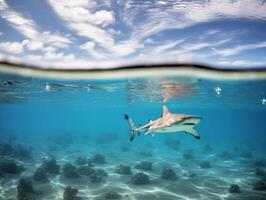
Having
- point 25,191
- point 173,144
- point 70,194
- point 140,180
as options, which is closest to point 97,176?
point 140,180

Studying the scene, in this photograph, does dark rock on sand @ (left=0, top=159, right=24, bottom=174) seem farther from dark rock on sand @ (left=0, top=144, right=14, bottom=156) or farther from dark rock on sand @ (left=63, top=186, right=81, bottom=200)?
dark rock on sand @ (left=63, top=186, right=81, bottom=200)

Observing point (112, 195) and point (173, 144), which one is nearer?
point (112, 195)

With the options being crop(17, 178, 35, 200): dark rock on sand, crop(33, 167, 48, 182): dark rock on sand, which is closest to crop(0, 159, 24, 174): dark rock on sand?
crop(33, 167, 48, 182): dark rock on sand

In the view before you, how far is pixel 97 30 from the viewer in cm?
1061

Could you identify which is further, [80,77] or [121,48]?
[80,77]

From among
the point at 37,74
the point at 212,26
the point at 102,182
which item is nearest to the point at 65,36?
the point at 212,26

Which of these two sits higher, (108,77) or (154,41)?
(154,41)

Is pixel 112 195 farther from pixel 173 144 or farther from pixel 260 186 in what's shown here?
pixel 173 144

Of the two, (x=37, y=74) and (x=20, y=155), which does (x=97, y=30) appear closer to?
(x=37, y=74)

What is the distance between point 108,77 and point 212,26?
9.86 metres

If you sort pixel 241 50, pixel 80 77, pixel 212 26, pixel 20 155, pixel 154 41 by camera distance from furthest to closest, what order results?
1. pixel 20 155
2. pixel 80 77
3. pixel 241 50
4. pixel 154 41
5. pixel 212 26

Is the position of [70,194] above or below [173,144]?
above

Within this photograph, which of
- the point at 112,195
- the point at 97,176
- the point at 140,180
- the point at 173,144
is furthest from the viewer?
the point at 173,144

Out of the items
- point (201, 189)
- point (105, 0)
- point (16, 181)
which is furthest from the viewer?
point (16, 181)
